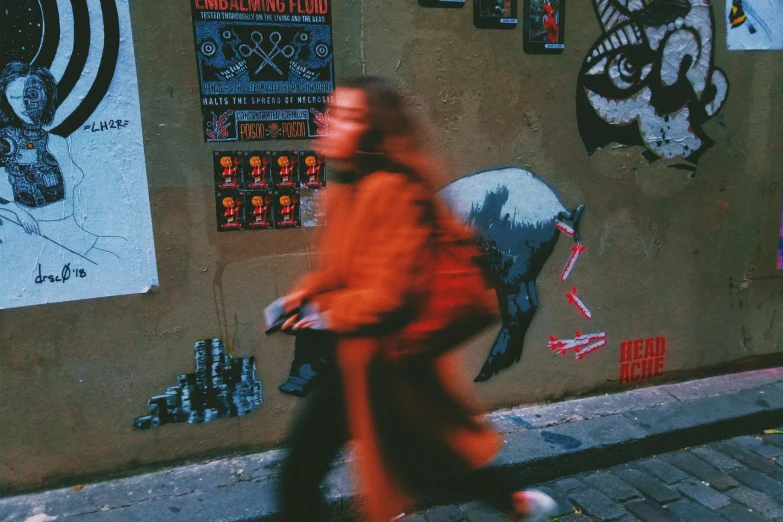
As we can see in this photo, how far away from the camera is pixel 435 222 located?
249 cm

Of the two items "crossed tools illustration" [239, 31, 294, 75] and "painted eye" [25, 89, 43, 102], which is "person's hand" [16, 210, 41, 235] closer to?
"painted eye" [25, 89, 43, 102]

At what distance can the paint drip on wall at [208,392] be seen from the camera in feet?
11.4

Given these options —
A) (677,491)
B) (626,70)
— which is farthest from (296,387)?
(626,70)

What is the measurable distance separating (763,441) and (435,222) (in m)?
3.06

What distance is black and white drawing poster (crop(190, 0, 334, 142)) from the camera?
330 cm

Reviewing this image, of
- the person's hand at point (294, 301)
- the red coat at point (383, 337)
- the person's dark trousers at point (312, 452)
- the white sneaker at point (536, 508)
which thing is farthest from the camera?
the white sneaker at point (536, 508)

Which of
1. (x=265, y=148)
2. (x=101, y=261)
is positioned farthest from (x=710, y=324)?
(x=101, y=261)

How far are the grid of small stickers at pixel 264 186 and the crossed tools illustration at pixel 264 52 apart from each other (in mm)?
483

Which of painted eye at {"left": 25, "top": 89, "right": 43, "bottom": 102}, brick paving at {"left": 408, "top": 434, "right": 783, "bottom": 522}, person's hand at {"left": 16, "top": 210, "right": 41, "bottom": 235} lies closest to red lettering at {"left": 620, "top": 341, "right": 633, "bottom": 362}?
brick paving at {"left": 408, "top": 434, "right": 783, "bottom": 522}

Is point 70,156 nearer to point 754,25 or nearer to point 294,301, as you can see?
point 294,301

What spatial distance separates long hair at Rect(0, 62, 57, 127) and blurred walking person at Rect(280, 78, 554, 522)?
1581mm

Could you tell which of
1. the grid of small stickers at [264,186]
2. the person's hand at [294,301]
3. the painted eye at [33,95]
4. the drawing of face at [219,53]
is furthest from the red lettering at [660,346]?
the painted eye at [33,95]

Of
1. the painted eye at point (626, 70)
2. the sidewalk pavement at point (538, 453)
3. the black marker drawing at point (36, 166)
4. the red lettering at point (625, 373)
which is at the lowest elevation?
the sidewalk pavement at point (538, 453)

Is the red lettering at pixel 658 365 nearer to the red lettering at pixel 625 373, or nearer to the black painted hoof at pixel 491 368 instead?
the red lettering at pixel 625 373
